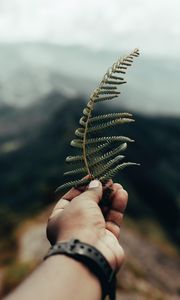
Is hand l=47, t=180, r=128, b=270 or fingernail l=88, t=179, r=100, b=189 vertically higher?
fingernail l=88, t=179, r=100, b=189

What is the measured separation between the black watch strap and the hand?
14 cm

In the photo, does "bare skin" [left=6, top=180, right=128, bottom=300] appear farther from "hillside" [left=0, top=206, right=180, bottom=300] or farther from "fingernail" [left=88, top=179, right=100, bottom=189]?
"hillside" [left=0, top=206, right=180, bottom=300]

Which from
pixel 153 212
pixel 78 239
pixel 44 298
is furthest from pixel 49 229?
pixel 153 212

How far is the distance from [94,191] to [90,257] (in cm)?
103

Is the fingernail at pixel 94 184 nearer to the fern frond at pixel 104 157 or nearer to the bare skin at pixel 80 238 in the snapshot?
the bare skin at pixel 80 238

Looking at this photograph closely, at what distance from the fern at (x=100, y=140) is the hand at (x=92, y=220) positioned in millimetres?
155

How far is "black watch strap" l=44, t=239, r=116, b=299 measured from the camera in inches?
155

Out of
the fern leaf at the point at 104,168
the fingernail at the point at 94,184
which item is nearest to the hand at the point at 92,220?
the fingernail at the point at 94,184

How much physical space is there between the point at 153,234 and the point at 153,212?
72.9ft

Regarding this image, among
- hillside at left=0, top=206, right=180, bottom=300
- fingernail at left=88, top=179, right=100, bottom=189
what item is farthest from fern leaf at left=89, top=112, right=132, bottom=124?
hillside at left=0, top=206, right=180, bottom=300

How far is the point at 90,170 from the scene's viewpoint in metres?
5.14

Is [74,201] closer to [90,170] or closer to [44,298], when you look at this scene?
[90,170]

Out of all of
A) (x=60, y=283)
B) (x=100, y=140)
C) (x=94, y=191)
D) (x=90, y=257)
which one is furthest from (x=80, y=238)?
(x=100, y=140)

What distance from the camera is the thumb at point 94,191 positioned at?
4852mm
